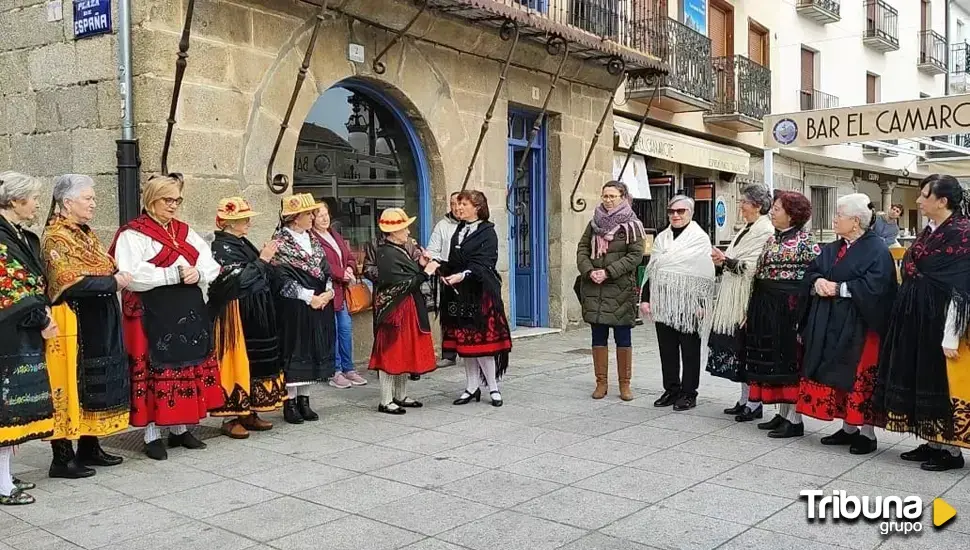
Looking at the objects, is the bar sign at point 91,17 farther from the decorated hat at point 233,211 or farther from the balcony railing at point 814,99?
the balcony railing at point 814,99

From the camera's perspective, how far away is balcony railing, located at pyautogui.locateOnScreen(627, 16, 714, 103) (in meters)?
14.1

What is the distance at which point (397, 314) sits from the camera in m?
6.66

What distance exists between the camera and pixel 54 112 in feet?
24.0

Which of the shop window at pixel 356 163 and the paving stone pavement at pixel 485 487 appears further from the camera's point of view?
the shop window at pixel 356 163

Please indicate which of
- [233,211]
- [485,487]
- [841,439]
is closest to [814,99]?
[841,439]

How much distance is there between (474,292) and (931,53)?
2426cm

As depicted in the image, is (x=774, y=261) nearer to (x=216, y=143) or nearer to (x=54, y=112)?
(x=216, y=143)

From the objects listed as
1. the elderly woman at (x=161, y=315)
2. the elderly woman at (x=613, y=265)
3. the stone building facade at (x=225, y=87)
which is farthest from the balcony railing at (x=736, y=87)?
the elderly woman at (x=161, y=315)

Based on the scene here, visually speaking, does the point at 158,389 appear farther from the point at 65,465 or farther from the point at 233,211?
the point at 233,211

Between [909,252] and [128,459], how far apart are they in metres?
4.87

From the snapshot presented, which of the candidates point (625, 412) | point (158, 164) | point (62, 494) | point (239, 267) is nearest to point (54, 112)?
point (158, 164)

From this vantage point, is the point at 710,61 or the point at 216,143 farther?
the point at 710,61

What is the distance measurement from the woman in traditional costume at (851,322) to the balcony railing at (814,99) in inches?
597

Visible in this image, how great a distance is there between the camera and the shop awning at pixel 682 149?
1324 cm
